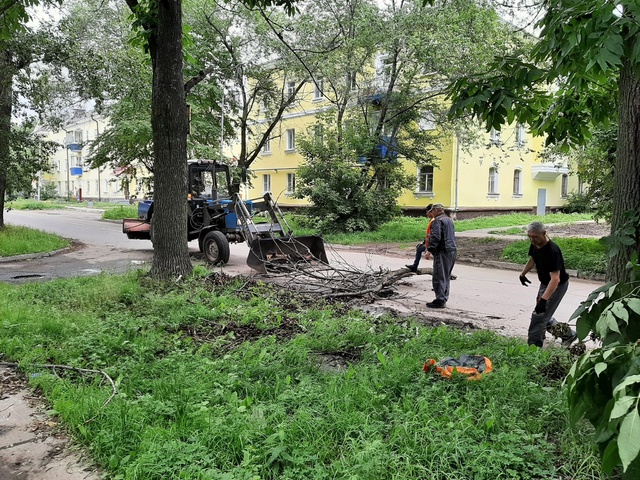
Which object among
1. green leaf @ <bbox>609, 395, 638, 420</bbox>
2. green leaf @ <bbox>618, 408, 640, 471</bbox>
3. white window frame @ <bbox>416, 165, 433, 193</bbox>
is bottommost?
green leaf @ <bbox>618, 408, 640, 471</bbox>

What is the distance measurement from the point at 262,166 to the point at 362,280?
31557 mm

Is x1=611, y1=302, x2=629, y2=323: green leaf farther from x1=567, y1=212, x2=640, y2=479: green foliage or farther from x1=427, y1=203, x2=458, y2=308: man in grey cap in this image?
x1=427, y1=203, x2=458, y2=308: man in grey cap

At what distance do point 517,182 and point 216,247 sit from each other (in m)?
26.7

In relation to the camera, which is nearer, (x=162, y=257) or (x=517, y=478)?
(x=517, y=478)

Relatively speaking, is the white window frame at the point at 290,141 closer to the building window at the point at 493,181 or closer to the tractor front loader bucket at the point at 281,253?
the building window at the point at 493,181

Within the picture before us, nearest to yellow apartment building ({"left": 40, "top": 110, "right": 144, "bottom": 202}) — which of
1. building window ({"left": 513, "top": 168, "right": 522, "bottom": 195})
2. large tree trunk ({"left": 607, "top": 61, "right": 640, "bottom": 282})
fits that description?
building window ({"left": 513, "top": 168, "right": 522, "bottom": 195})

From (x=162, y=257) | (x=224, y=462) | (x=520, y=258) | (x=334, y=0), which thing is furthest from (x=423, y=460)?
(x=334, y=0)

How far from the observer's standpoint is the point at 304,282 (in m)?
8.87

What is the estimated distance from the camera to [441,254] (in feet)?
26.5

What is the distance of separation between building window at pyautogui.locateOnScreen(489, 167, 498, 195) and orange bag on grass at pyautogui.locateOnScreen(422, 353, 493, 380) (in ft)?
91.0

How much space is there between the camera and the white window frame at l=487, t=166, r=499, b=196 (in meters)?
30.5

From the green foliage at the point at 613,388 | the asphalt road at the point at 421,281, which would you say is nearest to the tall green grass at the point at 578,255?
the asphalt road at the point at 421,281

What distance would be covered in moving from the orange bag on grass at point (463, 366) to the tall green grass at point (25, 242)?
1338 centimetres

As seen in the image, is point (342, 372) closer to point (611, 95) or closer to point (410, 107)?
point (611, 95)
